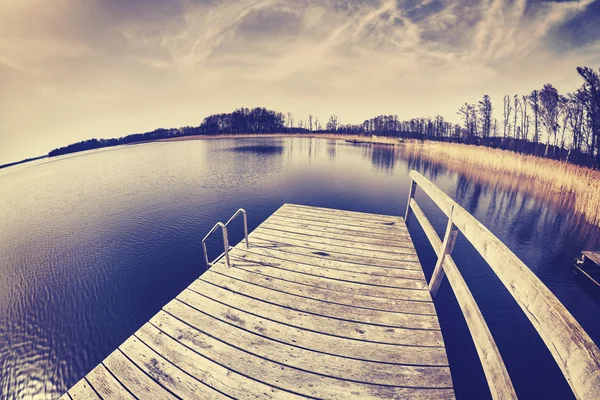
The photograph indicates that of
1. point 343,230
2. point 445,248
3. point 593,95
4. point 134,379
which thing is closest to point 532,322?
point 445,248

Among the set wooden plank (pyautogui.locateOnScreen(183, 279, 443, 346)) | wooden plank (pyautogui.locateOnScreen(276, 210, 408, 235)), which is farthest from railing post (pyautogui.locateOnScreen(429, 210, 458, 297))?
wooden plank (pyautogui.locateOnScreen(276, 210, 408, 235))

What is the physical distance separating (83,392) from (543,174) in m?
25.3

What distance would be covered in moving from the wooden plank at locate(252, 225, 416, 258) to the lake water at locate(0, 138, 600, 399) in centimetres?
193

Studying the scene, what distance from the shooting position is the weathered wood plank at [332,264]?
5402 mm

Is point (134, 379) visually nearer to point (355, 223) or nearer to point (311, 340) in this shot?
point (311, 340)

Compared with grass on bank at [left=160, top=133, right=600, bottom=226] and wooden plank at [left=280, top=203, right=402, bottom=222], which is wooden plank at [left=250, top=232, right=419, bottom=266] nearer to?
wooden plank at [left=280, top=203, right=402, bottom=222]

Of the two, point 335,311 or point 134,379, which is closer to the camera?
point 134,379

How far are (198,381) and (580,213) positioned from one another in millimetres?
17943

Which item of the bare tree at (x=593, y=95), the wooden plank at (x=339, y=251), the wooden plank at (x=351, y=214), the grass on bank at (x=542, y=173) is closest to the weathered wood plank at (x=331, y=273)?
the wooden plank at (x=339, y=251)

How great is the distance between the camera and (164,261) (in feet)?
28.1

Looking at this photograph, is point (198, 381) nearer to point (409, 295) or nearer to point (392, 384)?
point (392, 384)

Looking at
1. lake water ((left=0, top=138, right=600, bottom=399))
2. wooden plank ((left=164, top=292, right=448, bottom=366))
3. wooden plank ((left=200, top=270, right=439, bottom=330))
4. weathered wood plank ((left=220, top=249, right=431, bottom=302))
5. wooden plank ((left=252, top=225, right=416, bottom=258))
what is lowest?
lake water ((left=0, top=138, right=600, bottom=399))

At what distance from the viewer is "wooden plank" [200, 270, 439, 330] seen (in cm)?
402

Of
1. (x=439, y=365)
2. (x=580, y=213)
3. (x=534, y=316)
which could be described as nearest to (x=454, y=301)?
(x=439, y=365)
